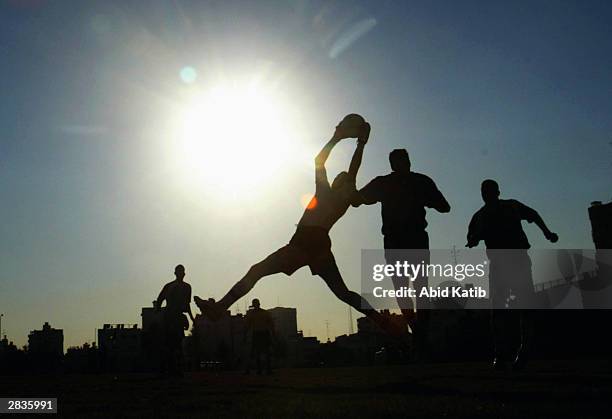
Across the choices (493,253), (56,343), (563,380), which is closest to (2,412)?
(563,380)

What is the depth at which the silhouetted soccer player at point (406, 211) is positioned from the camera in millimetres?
7977

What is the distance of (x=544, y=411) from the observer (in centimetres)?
466

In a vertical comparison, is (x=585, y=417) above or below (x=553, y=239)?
below

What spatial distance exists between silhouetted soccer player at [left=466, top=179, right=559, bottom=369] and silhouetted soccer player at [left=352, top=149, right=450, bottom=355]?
1.99 meters

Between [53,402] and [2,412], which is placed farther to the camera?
[53,402]

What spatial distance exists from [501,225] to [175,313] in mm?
8069

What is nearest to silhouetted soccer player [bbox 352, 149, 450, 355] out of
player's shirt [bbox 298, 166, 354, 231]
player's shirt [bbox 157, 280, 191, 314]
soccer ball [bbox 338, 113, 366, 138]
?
player's shirt [bbox 298, 166, 354, 231]

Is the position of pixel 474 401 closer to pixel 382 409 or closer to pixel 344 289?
pixel 382 409

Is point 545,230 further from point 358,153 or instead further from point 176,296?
point 176,296

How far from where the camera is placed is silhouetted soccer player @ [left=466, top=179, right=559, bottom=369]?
9.98m

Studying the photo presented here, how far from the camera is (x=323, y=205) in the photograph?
7.75m

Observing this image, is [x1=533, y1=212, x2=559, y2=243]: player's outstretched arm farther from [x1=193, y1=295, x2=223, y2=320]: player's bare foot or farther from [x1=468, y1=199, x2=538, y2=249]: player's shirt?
[x1=193, y1=295, x2=223, y2=320]: player's bare foot

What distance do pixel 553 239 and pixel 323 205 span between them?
4.19 meters

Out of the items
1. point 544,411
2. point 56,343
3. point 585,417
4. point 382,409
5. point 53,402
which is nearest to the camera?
point 585,417
